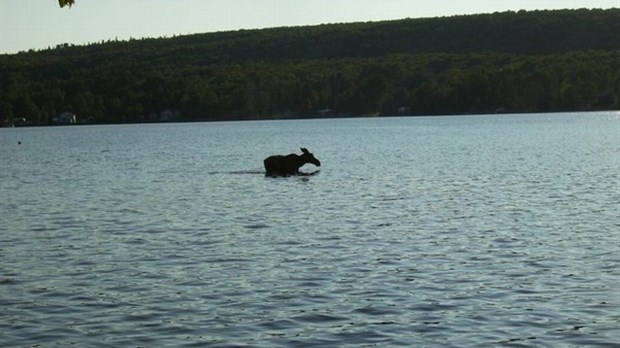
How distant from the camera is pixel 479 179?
61.9 m

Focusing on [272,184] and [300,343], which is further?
[272,184]

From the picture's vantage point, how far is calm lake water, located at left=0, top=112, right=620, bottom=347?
20.8m

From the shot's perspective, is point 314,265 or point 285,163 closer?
point 314,265

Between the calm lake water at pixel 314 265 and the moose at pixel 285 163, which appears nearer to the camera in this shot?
the calm lake water at pixel 314 265

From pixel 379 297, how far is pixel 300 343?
4173 millimetres

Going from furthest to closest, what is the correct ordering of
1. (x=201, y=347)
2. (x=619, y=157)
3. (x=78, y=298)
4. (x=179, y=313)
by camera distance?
1. (x=619, y=157)
2. (x=78, y=298)
3. (x=179, y=313)
4. (x=201, y=347)

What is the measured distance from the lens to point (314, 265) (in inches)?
1105

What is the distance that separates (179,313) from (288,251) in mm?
8754

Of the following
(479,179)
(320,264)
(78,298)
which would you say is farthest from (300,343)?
(479,179)

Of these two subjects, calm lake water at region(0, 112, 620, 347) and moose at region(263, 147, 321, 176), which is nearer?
calm lake water at region(0, 112, 620, 347)

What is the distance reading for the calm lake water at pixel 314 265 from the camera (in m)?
20.8

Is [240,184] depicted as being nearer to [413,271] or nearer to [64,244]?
[64,244]

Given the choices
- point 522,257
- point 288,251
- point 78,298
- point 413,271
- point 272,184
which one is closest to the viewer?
point 78,298

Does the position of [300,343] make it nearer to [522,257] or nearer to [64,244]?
[522,257]
